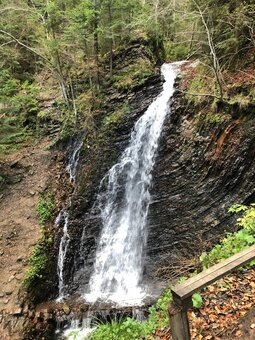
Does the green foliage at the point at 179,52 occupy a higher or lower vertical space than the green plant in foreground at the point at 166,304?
higher

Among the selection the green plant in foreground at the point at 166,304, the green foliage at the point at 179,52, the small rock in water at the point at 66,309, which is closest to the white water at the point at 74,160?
the small rock in water at the point at 66,309

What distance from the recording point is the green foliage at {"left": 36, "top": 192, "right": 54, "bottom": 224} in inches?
390

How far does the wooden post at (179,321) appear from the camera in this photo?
8.50ft

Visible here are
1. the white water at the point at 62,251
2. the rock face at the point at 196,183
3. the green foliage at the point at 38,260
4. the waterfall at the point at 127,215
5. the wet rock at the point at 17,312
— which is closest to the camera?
the wet rock at the point at 17,312

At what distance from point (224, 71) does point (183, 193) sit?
4349 mm

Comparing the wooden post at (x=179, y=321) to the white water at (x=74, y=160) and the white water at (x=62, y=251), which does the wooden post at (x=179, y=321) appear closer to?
the white water at (x=62, y=251)

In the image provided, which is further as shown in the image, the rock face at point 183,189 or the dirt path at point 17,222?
the rock face at point 183,189

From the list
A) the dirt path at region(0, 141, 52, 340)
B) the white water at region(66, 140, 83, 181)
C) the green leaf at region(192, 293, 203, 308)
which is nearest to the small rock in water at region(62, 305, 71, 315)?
the dirt path at region(0, 141, 52, 340)

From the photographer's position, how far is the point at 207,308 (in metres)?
4.19

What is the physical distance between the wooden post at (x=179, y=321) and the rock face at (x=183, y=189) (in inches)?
198

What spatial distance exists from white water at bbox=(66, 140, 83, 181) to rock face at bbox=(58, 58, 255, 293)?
0.40m

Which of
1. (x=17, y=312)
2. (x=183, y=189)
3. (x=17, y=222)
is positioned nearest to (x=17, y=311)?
(x=17, y=312)

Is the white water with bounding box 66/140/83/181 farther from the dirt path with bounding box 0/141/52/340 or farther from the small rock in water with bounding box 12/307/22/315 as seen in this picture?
the small rock in water with bounding box 12/307/22/315

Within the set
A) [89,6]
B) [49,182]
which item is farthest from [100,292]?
[89,6]
